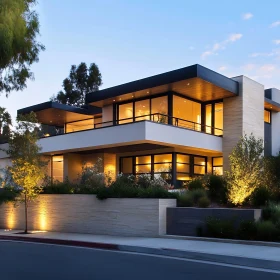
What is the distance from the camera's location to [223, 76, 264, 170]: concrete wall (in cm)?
2852

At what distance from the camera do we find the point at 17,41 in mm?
19203

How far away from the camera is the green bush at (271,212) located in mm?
15628

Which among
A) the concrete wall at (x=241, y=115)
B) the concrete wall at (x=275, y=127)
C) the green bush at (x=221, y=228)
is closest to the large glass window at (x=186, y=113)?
the concrete wall at (x=241, y=115)

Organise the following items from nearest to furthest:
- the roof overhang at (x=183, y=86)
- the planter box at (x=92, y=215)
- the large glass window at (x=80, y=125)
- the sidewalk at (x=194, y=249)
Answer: the sidewalk at (x=194, y=249), the planter box at (x=92, y=215), the roof overhang at (x=183, y=86), the large glass window at (x=80, y=125)

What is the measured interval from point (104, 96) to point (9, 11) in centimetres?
1276

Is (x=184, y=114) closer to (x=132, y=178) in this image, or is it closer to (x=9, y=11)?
(x=132, y=178)

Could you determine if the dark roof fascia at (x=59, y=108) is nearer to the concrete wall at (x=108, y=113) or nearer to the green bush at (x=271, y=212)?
the concrete wall at (x=108, y=113)

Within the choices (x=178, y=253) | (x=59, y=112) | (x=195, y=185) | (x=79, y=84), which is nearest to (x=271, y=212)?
(x=178, y=253)

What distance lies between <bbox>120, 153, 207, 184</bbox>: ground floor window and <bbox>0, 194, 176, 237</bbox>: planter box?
7256mm

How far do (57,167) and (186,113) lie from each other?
1113 cm

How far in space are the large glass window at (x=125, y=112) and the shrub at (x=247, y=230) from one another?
16.4m

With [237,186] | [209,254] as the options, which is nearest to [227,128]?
[237,186]

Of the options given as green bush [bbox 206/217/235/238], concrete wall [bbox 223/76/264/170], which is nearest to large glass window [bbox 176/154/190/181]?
concrete wall [bbox 223/76/264/170]

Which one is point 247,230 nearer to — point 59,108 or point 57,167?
point 57,167
